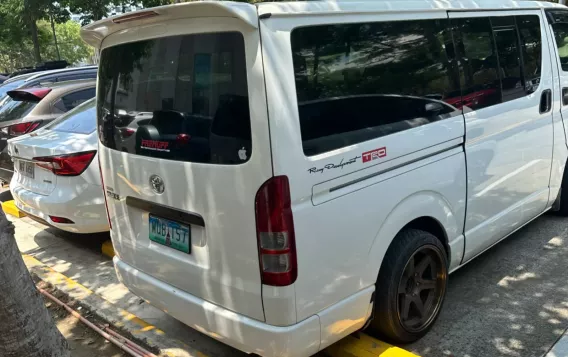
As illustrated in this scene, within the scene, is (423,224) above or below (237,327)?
above

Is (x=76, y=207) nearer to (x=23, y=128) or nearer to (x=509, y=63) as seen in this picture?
(x=23, y=128)

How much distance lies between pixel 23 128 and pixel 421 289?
5400 mm

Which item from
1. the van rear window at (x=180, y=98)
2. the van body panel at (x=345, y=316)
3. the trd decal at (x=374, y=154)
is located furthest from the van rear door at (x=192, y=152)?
the trd decal at (x=374, y=154)

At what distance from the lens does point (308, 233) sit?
233 cm

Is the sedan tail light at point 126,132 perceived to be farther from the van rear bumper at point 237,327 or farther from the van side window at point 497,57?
the van side window at point 497,57

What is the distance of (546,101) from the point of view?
13.5 feet

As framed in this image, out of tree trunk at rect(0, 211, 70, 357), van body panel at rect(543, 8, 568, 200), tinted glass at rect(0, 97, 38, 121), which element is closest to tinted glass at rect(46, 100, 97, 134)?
tinted glass at rect(0, 97, 38, 121)

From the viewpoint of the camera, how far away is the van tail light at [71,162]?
14.5 feet

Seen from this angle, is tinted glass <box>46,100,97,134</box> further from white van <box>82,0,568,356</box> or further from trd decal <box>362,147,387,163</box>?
trd decal <box>362,147,387,163</box>

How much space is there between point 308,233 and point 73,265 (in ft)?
10.9

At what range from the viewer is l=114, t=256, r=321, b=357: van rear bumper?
2.36 metres

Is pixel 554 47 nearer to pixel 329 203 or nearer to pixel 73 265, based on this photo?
pixel 329 203

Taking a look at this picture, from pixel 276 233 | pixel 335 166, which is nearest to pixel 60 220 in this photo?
pixel 276 233

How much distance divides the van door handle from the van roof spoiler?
2.91 m
